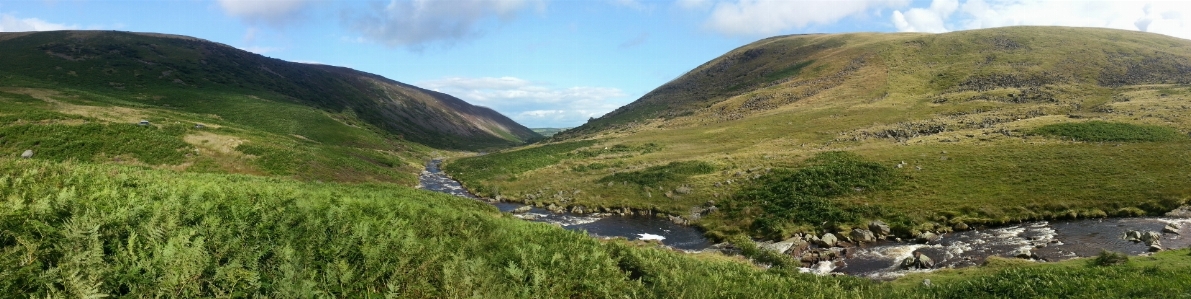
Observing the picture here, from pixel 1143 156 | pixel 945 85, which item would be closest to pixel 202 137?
pixel 1143 156

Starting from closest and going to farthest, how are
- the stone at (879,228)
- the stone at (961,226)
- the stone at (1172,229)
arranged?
the stone at (1172,229) < the stone at (961,226) < the stone at (879,228)

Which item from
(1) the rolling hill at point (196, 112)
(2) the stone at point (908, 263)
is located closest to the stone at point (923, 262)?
(2) the stone at point (908, 263)

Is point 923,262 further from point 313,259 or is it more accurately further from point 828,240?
point 313,259

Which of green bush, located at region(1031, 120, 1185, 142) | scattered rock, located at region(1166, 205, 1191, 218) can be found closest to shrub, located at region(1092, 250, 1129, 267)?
scattered rock, located at region(1166, 205, 1191, 218)

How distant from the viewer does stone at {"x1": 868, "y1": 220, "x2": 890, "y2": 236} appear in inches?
1218

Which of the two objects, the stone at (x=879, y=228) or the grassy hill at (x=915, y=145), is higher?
the grassy hill at (x=915, y=145)

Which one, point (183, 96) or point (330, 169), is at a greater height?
point (183, 96)

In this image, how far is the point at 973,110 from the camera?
230ft

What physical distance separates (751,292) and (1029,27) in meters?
167

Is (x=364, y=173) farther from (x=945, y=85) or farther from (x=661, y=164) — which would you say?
(x=945, y=85)

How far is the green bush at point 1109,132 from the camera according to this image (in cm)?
4350

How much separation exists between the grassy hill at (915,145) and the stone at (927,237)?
800mm

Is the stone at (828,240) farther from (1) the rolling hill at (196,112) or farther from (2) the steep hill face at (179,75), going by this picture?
(2) the steep hill face at (179,75)

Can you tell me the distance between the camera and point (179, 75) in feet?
351
